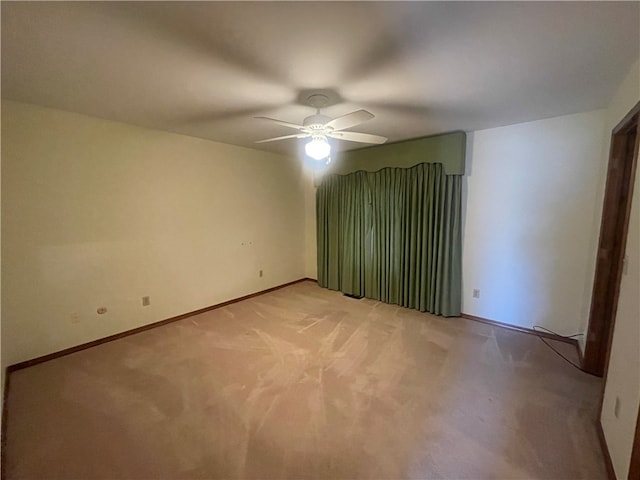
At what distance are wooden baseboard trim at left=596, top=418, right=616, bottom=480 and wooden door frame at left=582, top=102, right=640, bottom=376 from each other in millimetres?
536

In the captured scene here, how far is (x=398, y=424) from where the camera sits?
181cm

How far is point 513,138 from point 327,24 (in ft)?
8.56

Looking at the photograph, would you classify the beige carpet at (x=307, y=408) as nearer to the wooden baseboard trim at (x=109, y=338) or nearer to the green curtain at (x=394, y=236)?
the wooden baseboard trim at (x=109, y=338)

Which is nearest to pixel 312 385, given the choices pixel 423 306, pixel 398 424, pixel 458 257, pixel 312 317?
pixel 398 424

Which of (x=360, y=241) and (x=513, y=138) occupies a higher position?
(x=513, y=138)

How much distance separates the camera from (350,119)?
6.49ft

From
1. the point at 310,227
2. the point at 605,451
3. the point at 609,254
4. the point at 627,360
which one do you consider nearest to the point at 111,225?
the point at 310,227

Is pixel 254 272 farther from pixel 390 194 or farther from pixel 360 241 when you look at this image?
pixel 390 194

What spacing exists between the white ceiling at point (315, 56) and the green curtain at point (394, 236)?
1.16m

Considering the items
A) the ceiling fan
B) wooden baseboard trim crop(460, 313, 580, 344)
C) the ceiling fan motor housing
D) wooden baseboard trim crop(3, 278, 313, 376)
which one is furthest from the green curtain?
the ceiling fan motor housing

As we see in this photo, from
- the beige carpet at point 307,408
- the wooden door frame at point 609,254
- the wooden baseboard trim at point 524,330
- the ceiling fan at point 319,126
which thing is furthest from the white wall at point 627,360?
the ceiling fan at point 319,126

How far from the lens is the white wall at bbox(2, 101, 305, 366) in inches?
93.4

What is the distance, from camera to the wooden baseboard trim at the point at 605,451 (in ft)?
4.67

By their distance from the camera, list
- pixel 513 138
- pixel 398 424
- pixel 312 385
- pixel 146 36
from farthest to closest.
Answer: pixel 513 138
pixel 312 385
pixel 398 424
pixel 146 36
